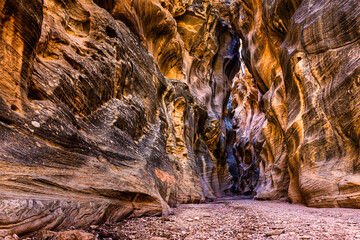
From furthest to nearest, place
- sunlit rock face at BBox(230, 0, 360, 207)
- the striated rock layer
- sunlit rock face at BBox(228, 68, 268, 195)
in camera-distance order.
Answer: sunlit rock face at BBox(228, 68, 268, 195) → sunlit rock face at BBox(230, 0, 360, 207) → the striated rock layer

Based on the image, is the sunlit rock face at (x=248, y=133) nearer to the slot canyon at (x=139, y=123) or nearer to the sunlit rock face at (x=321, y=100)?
the slot canyon at (x=139, y=123)

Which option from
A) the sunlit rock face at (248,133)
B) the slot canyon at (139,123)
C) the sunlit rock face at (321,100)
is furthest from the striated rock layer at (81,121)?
the sunlit rock face at (248,133)

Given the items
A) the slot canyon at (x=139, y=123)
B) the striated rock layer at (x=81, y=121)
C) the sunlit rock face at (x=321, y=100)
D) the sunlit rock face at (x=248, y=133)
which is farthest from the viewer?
the sunlit rock face at (x=248, y=133)

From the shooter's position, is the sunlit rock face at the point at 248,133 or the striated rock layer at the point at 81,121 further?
the sunlit rock face at the point at 248,133

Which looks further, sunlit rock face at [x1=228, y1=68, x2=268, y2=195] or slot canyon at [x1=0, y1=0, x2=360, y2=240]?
sunlit rock face at [x1=228, y1=68, x2=268, y2=195]

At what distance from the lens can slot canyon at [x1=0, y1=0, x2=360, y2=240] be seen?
3.67 metres

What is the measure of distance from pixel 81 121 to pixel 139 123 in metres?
3.26

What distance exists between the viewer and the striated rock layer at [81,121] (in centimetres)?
351

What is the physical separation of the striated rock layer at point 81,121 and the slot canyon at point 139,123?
0.03 meters

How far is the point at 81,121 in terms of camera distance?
5652 mm

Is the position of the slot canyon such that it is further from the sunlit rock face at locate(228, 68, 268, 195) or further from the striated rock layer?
the sunlit rock face at locate(228, 68, 268, 195)

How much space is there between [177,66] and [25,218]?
16.2 m

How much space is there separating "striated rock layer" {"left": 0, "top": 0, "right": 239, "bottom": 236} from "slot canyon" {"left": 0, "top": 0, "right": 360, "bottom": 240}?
0.10 feet

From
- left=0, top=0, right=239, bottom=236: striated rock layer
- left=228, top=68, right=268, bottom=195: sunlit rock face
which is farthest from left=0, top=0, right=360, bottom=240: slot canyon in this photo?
left=228, top=68, right=268, bottom=195: sunlit rock face
